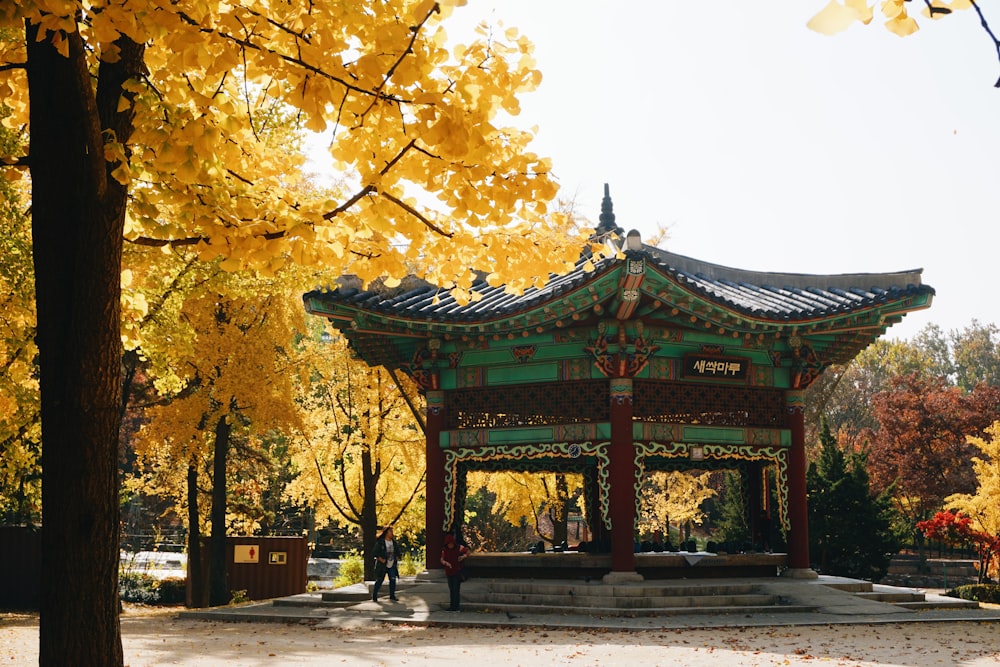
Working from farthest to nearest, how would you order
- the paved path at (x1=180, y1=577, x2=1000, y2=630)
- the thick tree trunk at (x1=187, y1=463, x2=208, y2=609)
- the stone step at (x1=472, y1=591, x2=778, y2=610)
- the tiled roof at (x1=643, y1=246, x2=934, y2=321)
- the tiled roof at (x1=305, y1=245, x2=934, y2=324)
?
the thick tree trunk at (x1=187, y1=463, x2=208, y2=609) → the tiled roof at (x1=643, y1=246, x2=934, y2=321) → the tiled roof at (x1=305, y1=245, x2=934, y2=324) → the stone step at (x1=472, y1=591, x2=778, y2=610) → the paved path at (x1=180, y1=577, x2=1000, y2=630)

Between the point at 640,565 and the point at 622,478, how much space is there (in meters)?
1.78

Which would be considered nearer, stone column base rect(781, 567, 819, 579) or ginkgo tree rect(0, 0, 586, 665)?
ginkgo tree rect(0, 0, 586, 665)

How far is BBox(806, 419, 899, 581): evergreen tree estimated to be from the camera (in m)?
24.2

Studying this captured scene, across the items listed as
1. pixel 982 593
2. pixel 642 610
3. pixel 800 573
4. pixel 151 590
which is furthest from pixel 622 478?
pixel 151 590

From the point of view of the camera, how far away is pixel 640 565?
1570cm

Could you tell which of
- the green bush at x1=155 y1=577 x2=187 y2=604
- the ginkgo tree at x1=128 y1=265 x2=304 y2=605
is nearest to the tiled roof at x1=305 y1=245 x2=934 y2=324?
the ginkgo tree at x1=128 y1=265 x2=304 y2=605

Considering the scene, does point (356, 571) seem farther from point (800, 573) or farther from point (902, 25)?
point (902, 25)

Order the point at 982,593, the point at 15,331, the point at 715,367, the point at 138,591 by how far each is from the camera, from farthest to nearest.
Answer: the point at 138,591
the point at 982,593
the point at 715,367
the point at 15,331

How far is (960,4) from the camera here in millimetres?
3186

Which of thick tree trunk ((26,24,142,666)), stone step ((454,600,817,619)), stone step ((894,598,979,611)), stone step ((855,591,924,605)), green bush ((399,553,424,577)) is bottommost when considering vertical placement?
green bush ((399,553,424,577))

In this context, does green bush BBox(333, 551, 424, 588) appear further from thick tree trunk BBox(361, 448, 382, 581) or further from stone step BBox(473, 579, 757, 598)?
stone step BBox(473, 579, 757, 598)

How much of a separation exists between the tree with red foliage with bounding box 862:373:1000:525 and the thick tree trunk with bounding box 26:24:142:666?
3739cm

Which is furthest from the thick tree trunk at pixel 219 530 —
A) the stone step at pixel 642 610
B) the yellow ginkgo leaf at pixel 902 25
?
the yellow ginkgo leaf at pixel 902 25

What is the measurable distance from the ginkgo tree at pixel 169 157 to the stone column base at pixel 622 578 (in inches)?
407
